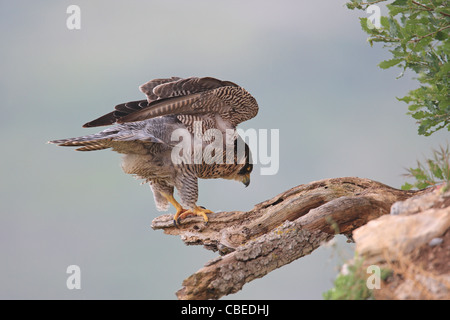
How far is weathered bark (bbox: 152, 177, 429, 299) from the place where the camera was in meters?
6.04

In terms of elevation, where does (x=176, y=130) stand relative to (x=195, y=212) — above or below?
above

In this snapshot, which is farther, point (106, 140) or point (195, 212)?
point (195, 212)

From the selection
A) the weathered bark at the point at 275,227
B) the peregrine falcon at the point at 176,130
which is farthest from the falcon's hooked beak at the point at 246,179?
the weathered bark at the point at 275,227

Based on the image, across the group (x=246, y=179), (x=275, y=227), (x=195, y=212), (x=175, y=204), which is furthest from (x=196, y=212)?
(x=275, y=227)

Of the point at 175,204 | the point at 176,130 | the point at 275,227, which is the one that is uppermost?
the point at 176,130

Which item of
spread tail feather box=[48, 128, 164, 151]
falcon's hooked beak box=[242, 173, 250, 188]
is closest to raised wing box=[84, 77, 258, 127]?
spread tail feather box=[48, 128, 164, 151]

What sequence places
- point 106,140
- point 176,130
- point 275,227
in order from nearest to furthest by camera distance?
1. point 106,140
2. point 275,227
3. point 176,130

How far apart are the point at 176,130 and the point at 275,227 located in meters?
2.03

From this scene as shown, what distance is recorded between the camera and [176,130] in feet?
25.2

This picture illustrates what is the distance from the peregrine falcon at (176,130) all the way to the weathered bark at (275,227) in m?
0.38

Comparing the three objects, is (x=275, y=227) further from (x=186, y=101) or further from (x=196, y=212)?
(x=186, y=101)

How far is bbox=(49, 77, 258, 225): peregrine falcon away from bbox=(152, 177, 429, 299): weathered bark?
14.9 inches

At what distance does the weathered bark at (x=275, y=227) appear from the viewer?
604cm

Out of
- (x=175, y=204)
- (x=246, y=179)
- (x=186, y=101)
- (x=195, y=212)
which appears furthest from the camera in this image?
(x=246, y=179)
